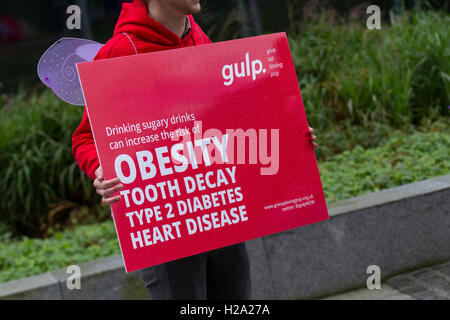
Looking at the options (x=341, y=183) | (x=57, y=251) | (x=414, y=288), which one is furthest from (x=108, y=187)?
(x=341, y=183)

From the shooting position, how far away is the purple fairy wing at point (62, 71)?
2467 mm

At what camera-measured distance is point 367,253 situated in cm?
411

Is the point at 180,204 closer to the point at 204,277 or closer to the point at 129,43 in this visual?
the point at 204,277

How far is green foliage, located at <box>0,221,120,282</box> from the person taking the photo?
14.3 ft

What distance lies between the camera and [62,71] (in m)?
2.48

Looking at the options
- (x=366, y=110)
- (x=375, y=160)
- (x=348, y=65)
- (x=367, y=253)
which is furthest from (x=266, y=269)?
(x=348, y=65)

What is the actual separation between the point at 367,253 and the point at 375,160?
1.27m

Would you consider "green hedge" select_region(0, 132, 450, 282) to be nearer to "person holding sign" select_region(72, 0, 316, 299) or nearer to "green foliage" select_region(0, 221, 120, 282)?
"green foliage" select_region(0, 221, 120, 282)

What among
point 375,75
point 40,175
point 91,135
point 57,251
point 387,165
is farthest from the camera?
point 375,75

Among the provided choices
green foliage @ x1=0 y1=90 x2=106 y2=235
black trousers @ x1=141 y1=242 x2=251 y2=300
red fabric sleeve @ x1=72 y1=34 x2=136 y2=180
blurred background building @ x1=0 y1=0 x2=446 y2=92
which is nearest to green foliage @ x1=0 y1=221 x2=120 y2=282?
green foliage @ x1=0 y1=90 x2=106 y2=235

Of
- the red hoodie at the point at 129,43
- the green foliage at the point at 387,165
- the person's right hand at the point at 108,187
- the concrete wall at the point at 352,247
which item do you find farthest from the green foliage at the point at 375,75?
the person's right hand at the point at 108,187

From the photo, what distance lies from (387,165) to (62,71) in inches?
125

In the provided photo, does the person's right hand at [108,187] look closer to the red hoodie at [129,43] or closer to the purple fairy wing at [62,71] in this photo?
the red hoodie at [129,43]

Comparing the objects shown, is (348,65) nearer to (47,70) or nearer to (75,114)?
(75,114)
